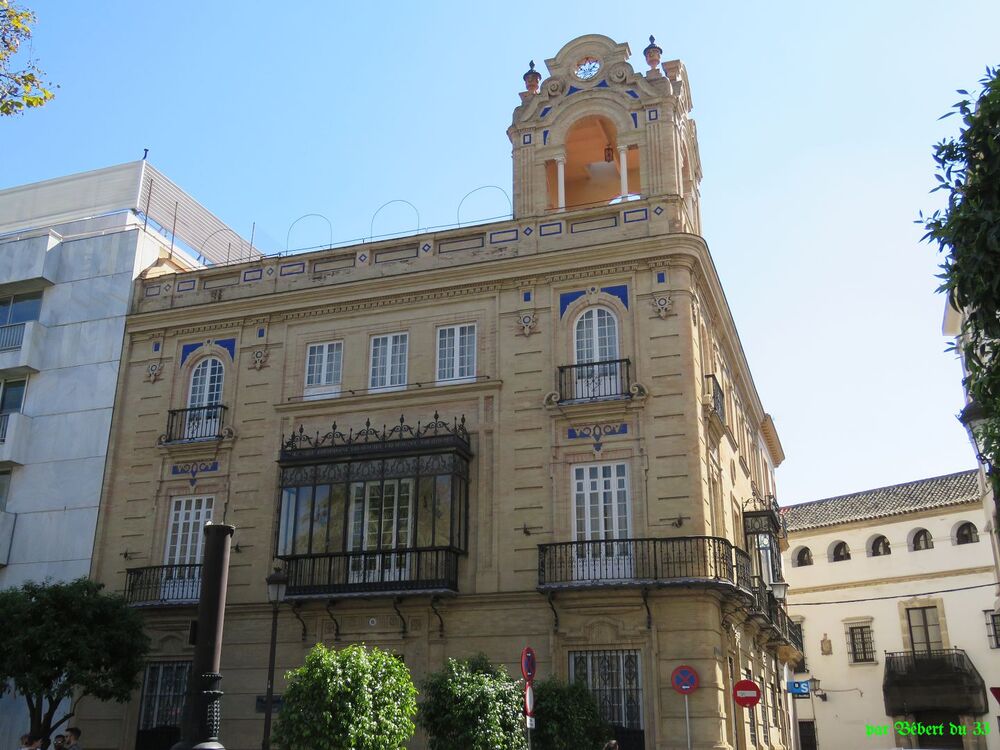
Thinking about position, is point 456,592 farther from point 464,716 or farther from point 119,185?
point 119,185

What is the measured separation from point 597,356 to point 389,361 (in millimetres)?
4822

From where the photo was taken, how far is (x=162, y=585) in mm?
21734

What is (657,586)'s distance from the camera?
18.2m

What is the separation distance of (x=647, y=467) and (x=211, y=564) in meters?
9.76

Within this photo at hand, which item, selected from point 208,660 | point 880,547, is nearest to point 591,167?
point 208,660

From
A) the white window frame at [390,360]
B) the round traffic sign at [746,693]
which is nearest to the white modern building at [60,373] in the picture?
the white window frame at [390,360]

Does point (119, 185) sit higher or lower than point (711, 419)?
higher

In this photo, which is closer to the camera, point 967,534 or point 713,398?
point 713,398

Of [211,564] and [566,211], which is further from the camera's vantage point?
[566,211]

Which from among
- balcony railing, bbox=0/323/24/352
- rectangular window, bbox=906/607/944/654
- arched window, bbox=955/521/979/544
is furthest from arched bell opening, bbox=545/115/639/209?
rectangular window, bbox=906/607/944/654

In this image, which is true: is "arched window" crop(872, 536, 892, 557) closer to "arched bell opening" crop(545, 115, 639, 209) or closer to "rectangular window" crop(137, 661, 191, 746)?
"arched bell opening" crop(545, 115, 639, 209)

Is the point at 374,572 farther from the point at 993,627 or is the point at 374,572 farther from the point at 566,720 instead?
the point at 993,627

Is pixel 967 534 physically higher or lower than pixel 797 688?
higher

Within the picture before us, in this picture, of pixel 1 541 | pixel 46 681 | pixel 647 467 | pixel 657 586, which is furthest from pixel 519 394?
pixel 1 541
